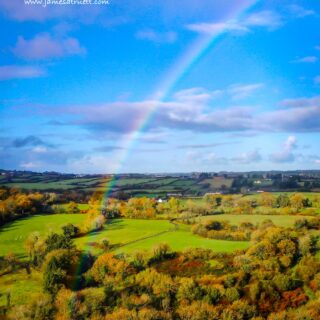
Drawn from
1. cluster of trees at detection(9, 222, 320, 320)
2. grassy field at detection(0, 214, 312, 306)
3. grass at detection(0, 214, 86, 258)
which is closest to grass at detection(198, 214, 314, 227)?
grassy field at detection(0, 214, 312, 306)

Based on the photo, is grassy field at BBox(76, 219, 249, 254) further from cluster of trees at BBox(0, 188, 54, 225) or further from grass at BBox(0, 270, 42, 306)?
cluster of trees at BBox(0, 188, 54, 225)

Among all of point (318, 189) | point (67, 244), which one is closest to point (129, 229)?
point (67, 244)

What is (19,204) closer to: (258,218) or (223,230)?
(223,230)

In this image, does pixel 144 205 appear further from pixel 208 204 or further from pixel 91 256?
pixel 91 256

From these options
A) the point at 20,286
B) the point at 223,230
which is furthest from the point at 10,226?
the point at 223,230

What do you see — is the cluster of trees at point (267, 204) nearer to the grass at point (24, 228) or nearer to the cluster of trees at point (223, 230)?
the cluster of trees at point (223, 230)

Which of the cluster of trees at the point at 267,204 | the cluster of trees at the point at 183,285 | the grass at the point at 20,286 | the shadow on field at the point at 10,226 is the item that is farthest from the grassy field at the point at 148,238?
the cluster of trees at the point at 267,204
